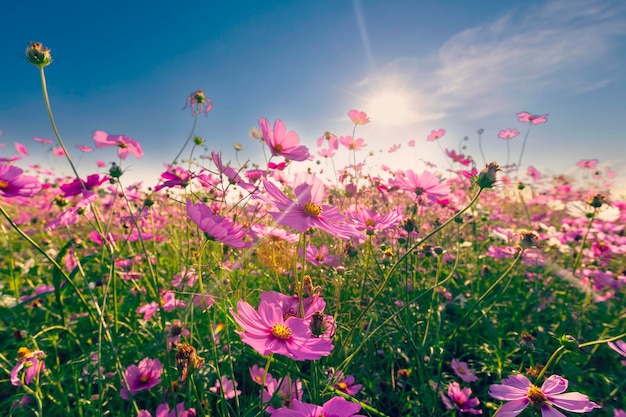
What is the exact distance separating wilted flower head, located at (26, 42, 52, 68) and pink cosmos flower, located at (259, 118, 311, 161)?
489 millimetres

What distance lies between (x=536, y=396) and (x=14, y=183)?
1105 millimetres

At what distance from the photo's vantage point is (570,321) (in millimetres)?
1466

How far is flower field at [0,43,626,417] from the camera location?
58 cm

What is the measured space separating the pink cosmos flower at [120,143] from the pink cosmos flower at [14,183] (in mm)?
273

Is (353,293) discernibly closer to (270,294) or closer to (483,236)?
(270,294)

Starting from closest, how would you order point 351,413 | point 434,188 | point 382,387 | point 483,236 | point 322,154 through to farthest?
point 351,413
point 434,188
point 382,387
point 322,154
point 483,236

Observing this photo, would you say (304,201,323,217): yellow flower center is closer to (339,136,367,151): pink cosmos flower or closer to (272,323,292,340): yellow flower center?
(272,323,292,340): yellow flower center

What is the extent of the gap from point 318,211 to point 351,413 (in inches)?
13.4

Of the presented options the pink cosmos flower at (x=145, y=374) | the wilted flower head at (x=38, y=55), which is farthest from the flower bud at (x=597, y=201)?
the wilted flower head at (x=38, y=55)

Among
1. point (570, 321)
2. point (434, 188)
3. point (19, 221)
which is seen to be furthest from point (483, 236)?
point (19, 221)

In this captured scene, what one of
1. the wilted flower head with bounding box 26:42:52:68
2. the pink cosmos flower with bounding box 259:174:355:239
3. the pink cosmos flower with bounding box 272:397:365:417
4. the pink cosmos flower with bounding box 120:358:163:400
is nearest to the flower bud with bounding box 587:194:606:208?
the pink cosmos flower with bounding box 259:174:355:239

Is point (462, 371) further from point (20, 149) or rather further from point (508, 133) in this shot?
point (20, 149)

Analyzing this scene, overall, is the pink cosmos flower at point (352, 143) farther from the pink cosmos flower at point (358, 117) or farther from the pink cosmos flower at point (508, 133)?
the pink cosmos flower at point (508, 133)

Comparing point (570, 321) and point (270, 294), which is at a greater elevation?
point (270, 294)
